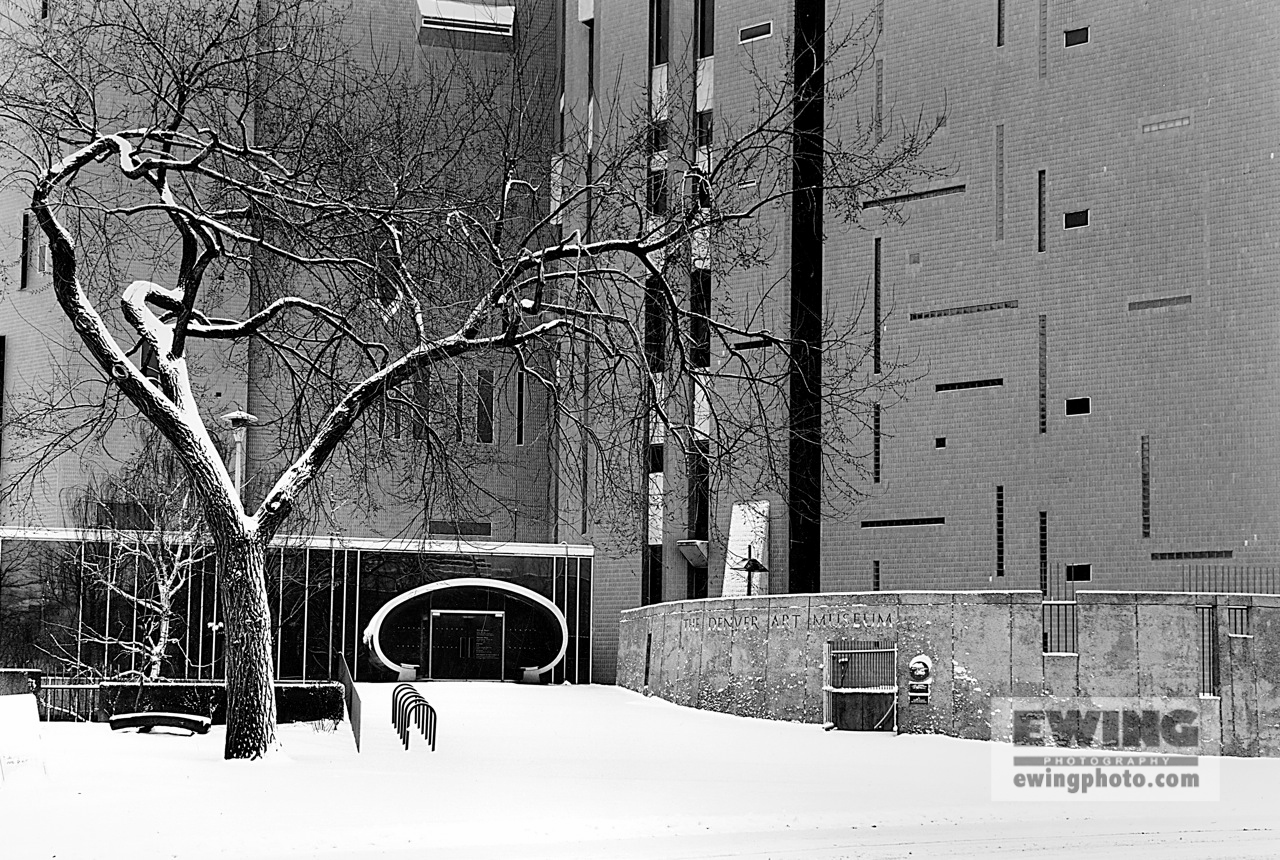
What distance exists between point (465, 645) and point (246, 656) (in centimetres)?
2700

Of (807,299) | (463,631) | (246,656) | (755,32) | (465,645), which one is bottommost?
(465,645)

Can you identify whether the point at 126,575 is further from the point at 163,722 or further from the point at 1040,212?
the point at 1040,212

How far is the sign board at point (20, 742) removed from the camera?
682 inches

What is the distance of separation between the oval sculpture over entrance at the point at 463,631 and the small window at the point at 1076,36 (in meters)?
20.9

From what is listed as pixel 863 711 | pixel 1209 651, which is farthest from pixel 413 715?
pixel 1209 651

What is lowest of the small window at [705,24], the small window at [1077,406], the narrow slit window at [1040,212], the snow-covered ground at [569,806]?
the snow-covered ground at [569,806]

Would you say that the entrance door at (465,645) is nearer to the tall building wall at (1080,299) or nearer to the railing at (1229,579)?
the tall building wall at (1080,299)

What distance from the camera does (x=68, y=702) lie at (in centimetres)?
3241

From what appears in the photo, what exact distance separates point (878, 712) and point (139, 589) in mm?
21877

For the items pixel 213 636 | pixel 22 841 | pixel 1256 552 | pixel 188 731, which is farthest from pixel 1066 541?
pixel 22 841

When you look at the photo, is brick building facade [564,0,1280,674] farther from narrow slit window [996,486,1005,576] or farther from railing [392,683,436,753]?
railing [392,683,436,753]

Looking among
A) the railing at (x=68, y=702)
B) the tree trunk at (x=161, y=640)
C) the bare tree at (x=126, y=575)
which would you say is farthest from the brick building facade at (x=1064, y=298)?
the bare tree at (x=126, y=575)

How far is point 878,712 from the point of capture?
27.6 meters

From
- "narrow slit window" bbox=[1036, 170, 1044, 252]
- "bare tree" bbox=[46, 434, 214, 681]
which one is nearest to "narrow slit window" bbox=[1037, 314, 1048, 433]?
"narrow slit window" bbox=[1036, 170, 1044, 252]
